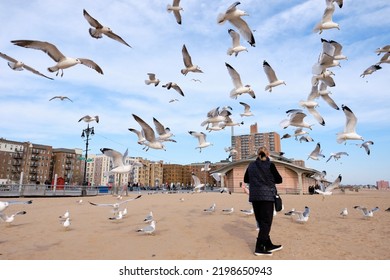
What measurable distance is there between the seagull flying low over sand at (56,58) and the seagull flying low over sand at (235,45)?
4.80 m

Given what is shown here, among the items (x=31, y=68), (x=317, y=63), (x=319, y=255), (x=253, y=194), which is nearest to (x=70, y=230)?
(x=31, y=68)

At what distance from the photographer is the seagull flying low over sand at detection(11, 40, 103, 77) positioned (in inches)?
309

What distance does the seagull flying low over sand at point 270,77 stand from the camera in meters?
10.5

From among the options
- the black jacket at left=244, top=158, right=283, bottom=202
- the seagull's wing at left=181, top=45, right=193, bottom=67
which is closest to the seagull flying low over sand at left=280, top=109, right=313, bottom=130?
the seagull's wing at left=181, top=45, right=193, bottom=67

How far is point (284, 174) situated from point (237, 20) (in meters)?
27.3

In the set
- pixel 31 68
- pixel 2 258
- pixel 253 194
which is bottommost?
pixel 2 258

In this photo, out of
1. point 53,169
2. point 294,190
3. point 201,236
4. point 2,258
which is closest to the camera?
point 2,258

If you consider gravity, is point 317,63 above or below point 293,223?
A: above

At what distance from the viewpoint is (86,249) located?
5.57 m

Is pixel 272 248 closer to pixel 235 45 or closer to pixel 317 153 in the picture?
pixel 235 45

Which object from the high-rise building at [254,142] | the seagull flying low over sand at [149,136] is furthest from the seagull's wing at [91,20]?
the high-rise building at [254,142]

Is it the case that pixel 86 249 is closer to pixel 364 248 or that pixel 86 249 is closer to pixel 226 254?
pixel 226 254

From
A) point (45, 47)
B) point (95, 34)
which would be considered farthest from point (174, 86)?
point (45, 47)

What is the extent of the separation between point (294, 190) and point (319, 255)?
97.0ft
